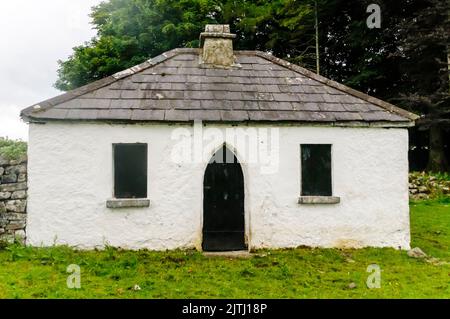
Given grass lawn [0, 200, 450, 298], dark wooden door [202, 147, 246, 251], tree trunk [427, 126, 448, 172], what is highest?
tree trunk [427, 126, 448, 172]

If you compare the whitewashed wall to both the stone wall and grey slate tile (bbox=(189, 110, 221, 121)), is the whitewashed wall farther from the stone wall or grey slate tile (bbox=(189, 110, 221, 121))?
grey slate tile (bbox=(189, 110, 221, 121))

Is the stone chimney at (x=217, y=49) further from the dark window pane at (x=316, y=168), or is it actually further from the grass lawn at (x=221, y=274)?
the grass lawn at (x=221, y=274)

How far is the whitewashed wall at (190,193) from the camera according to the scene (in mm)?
9266

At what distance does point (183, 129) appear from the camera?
9.62 meters

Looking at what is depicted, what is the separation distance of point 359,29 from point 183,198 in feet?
57.1

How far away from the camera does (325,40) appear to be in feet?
83.6

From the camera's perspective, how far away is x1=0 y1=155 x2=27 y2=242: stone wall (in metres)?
9.21

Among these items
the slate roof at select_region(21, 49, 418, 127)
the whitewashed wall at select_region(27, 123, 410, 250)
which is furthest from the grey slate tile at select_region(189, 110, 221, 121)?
the whitewashed wall at select_region(27, 123, 410, 250)

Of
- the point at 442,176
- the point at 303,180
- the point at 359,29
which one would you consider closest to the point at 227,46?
the point at 303,180

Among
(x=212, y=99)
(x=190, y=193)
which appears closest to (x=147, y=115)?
(x=212, y=99)

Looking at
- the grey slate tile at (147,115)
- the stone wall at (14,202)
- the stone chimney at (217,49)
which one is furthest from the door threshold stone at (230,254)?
the stone chimney at (217,49)

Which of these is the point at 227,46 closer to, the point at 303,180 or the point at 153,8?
the point at 303,180

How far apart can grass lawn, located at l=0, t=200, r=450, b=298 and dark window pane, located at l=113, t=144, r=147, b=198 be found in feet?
4.56

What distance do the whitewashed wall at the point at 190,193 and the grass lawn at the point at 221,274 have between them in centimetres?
41
